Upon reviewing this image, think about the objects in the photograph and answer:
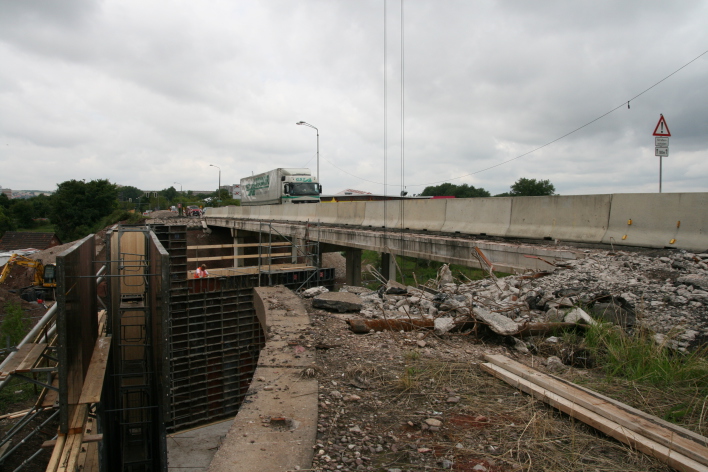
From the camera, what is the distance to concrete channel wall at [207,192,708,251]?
24.0ft

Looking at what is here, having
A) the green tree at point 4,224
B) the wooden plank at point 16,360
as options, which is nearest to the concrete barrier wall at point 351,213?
the wooden plank at point 16,360

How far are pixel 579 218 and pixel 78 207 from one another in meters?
73.5

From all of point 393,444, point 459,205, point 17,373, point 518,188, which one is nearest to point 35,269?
point 17,373

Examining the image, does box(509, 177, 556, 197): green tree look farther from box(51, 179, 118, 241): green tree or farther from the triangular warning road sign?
box(51, 179, 118, 241): green tree

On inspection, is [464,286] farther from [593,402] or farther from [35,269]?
[35,269]

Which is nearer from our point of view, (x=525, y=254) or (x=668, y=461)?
(x=668, y=461)

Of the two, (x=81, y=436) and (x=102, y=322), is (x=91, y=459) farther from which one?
(x=102, y=322)

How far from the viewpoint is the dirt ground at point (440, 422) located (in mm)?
2646

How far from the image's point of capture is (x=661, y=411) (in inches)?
128

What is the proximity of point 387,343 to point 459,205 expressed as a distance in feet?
25.6

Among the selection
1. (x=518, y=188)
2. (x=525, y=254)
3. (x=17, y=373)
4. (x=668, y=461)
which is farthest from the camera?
(x=518, y=188)

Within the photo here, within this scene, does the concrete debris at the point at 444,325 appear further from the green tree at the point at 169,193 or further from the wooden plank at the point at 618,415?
the green tree at the point at 169,193

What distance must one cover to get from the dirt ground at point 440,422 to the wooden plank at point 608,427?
52mm

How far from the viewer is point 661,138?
8.73 meters
